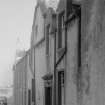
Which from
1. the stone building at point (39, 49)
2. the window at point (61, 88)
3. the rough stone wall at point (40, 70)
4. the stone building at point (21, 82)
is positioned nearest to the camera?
the window at point (61, 88)

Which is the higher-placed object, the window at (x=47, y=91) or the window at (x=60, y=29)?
the window at (x=60, y=29)

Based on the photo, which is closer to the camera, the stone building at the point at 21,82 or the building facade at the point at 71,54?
the building facade at the point at 71,54

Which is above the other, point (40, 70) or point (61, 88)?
point (40, 70)

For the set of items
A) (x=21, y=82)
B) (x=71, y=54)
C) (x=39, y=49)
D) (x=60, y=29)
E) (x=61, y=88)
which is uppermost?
A: (x=60, y=29)

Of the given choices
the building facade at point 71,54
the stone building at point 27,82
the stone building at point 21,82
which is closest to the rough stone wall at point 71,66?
the building facade at point 71,54

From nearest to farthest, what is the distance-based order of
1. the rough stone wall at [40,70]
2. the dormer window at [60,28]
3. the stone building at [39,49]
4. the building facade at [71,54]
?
the building facade at [71,54] < the dormer window at [60,28] < the rough stone wall at [40,70] < the stone building at [39,49]

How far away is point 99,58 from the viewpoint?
8.14 metres

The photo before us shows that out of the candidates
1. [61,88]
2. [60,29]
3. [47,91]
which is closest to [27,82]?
[47,91]

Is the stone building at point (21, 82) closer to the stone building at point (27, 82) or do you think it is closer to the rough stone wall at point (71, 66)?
the stone building at point (27, 82)

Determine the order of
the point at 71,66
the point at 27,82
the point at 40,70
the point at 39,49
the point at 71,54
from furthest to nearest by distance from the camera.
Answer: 1. the point at 27,82
2. the point at 39,49
3. the point at 40,70
4. the point at 71,54
5. the point at 71,66

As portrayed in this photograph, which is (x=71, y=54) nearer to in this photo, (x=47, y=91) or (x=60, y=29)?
(x=60, y=29)

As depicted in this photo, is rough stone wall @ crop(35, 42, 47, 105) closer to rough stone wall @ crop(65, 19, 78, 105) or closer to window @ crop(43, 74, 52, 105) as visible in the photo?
window @ crop(43, 74, 52, 105)

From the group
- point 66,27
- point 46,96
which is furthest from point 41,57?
point 66,27

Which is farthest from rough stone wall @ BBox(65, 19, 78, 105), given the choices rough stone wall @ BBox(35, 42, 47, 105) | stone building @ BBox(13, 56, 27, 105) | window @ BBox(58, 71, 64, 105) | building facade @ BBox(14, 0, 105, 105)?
stone building @ BBox(13, 56, 27, 105)
